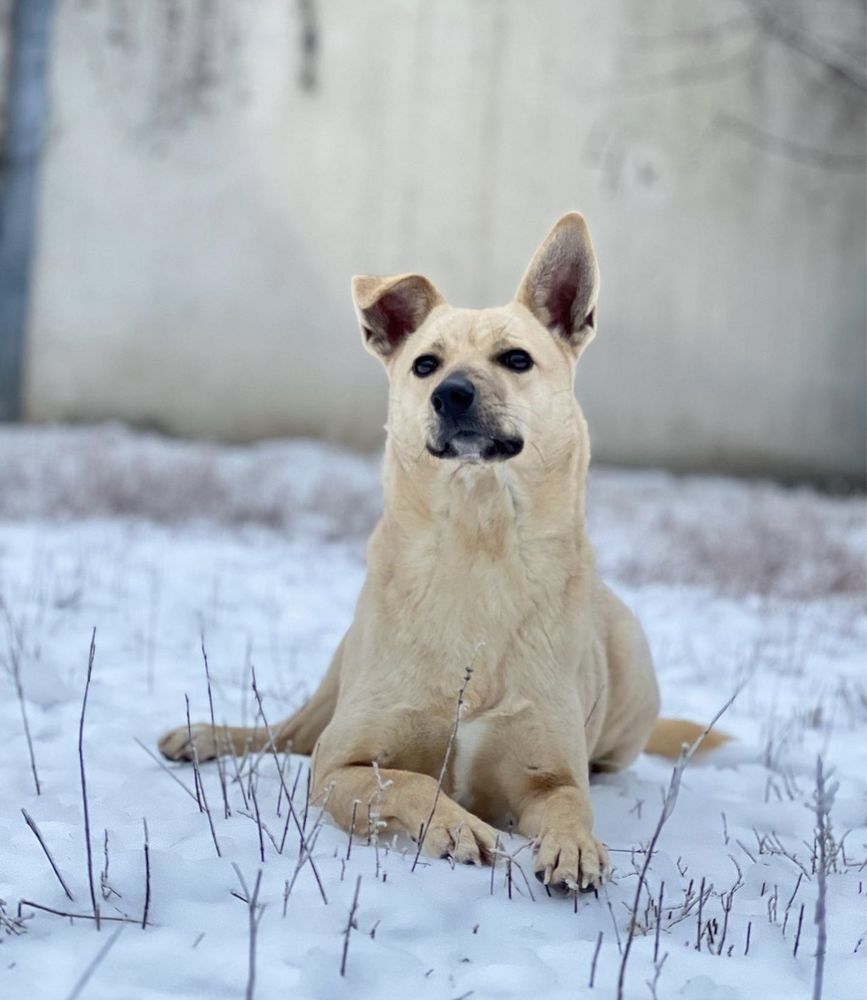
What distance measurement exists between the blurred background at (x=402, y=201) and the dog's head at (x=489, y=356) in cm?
955

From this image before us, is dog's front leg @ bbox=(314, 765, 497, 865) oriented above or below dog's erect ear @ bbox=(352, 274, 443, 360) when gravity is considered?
below

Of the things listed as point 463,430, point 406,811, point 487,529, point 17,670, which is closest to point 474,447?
point 463,430

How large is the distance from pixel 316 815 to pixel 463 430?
3.35 ft

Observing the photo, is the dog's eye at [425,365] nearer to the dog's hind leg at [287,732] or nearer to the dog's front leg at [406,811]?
the dog's hind leg at [287,732]

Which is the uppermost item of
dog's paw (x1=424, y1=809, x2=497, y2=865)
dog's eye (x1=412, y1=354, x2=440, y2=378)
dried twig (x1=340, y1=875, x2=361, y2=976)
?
dog's eye (x1=412, y1=354, x2=440, y2=378)

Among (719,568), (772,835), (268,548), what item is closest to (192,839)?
(772,835)

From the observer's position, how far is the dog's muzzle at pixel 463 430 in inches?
110

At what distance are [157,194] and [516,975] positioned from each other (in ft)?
39.0

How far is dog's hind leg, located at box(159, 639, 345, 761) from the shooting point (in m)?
3.35

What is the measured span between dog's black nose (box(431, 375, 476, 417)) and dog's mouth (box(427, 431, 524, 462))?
0.20ft

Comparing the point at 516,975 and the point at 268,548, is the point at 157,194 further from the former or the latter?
the point at 516,975

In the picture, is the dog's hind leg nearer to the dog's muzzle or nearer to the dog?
the dog

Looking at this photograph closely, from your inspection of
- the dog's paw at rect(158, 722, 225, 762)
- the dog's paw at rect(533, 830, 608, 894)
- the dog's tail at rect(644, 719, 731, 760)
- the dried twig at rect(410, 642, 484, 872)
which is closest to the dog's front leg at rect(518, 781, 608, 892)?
the dog's paw at rect(533, 830, 608, 894)

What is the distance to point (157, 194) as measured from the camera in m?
12.6
